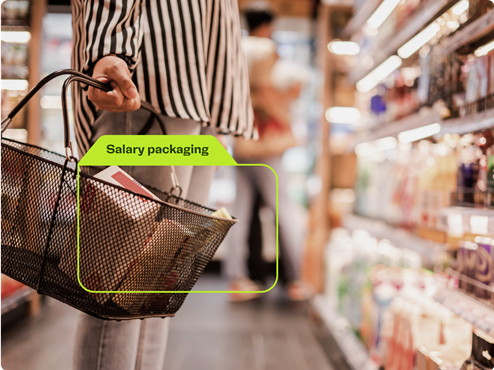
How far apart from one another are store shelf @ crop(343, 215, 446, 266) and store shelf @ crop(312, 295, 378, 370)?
457mm

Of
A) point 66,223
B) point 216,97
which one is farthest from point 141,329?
point 216,97

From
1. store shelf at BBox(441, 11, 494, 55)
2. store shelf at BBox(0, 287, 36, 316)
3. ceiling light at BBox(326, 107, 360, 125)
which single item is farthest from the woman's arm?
ceiling light at BBox(326, 107, 360, 125)

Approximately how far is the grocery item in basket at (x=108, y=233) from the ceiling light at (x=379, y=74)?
1510 millimetres

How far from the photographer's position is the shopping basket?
0.65 metres

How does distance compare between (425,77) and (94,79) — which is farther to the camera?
(425,77)

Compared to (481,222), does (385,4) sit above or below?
above

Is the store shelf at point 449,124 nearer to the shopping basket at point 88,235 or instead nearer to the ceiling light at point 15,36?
the shopping basket at point 88,235

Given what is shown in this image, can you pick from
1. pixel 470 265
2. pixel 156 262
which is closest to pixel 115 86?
pixel 156 262

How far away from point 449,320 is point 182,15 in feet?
3.57

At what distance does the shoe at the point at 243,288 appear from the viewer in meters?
2.83

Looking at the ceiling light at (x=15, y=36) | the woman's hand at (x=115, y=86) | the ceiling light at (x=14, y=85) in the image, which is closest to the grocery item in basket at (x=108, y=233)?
the woman's hand at (x=115, y=86)

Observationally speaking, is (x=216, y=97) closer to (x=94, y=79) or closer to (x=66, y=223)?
(x=94, y=79)

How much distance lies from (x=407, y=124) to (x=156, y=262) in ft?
3.71

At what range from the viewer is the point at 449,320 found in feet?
3.94
